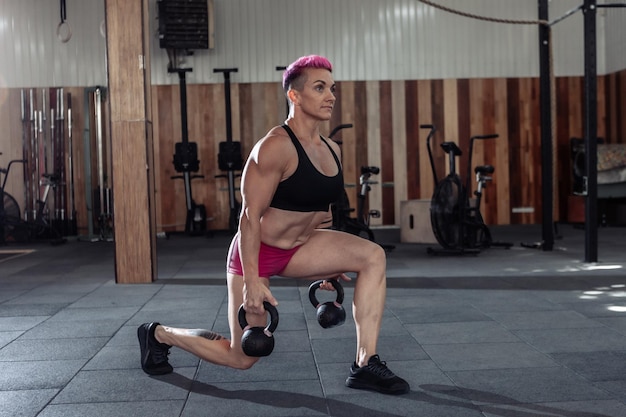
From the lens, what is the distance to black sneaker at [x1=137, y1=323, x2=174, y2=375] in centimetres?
289

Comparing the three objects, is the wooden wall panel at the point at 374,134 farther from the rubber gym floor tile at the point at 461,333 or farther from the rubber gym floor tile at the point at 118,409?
the rubber gym floor tile at the point at 118,409

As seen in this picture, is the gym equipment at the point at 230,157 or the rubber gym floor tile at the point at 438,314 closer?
the rubber gym floor tile at the point at 438,314

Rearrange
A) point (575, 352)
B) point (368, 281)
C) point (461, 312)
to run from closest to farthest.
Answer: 1. point (368, 281)
2. point (575, 352)
3. point (461, 312)

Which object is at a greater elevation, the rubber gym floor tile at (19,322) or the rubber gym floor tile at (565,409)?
the rubber gym floor tile at (565,409)

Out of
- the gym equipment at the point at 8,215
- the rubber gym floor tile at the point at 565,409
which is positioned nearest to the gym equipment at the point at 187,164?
the gym equipment at the point at 8,215

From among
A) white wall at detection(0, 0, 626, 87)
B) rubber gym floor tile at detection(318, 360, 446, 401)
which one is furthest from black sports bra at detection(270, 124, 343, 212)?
white wall at detection(0, 0, 626, 87)

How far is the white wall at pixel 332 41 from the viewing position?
1081cm

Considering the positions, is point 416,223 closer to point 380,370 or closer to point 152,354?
point 152,354

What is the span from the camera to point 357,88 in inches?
439

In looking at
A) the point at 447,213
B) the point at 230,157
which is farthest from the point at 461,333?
the point at 230,157

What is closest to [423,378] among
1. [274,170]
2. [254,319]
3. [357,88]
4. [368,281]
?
[368,281]

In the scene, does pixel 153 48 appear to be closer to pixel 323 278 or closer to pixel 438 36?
pixel 438 36

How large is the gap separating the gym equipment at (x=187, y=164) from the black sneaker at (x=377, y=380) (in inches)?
309

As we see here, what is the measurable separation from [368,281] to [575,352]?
46.0 inches
